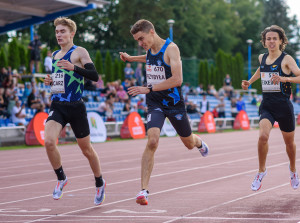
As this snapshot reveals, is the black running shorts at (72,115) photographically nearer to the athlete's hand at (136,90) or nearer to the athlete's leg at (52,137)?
the athlete's leg at (52,137)

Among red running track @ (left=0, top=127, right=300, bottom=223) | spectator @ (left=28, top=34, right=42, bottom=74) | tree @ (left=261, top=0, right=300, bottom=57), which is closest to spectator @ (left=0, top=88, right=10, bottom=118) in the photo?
spectator @ (left=28, top=34, right=42, bottom=74)

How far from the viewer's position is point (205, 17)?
76.6 metres

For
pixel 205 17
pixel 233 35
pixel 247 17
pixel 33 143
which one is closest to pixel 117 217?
pixel 33 143

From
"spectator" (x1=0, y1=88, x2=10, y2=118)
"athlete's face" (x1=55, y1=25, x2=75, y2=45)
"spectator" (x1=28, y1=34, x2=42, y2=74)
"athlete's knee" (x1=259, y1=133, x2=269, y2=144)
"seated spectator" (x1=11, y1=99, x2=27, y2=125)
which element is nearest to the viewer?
"athlete's face" (x1=55, y1=25, x2=75, y2=45)

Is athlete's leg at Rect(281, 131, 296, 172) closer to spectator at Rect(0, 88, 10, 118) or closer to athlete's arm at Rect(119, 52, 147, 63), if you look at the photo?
athlete's arm at Rect(119, 52, 147, 63)

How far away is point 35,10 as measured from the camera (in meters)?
28.3

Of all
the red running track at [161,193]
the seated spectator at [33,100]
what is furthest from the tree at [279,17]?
the red running track at [161,193]

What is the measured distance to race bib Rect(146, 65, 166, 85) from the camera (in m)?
7.34

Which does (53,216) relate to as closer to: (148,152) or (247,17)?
(148,152)

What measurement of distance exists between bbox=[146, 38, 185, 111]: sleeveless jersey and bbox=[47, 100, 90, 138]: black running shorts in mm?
885

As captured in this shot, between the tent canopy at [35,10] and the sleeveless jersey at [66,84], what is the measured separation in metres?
19.3

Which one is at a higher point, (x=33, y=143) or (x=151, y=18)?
(x=151, y=18)

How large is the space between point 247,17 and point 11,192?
89.1 meters

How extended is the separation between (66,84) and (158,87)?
45.3 inches
